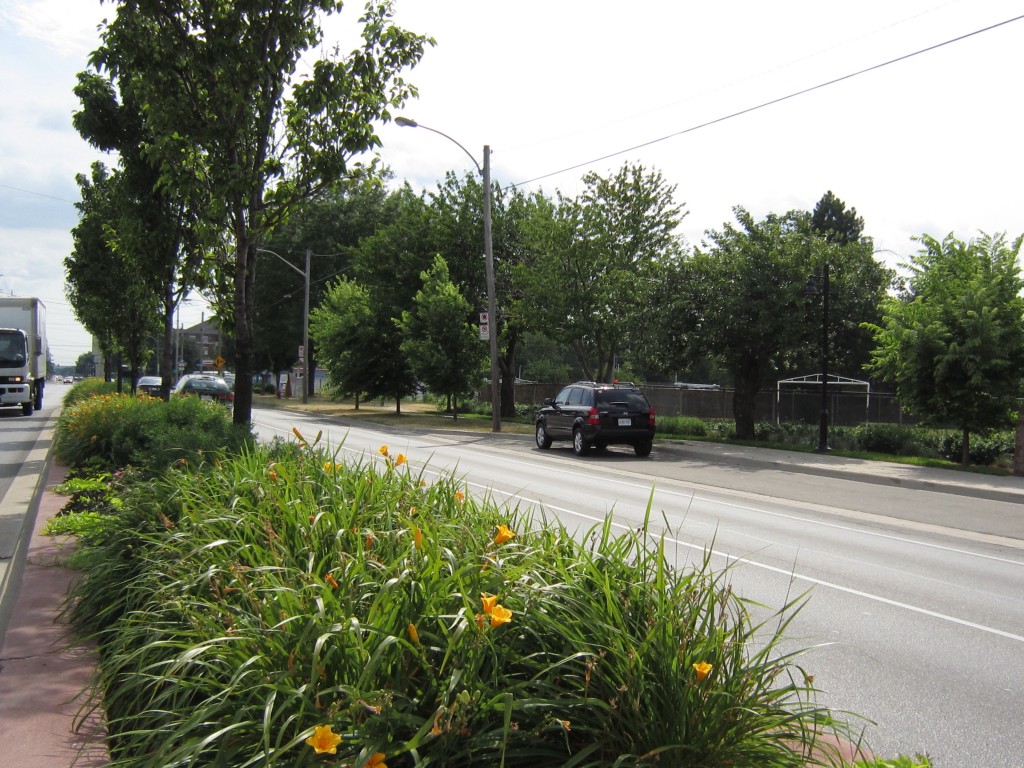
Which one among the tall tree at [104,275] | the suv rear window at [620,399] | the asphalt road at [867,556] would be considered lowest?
the asphalt road at [867,556]

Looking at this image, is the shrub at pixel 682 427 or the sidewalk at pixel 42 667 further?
A: the shrub at pixel 682 427

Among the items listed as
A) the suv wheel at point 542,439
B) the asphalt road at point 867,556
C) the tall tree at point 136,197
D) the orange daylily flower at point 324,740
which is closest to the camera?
the orange daylily flower at point 324,740

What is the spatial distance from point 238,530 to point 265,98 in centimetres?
771

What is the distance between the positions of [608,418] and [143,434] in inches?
478

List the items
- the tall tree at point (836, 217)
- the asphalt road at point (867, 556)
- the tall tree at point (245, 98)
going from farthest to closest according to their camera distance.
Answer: the tall tree at point (836, 217)
the tall tree at point (245, 98)
the asphalt road at point (867, 556)

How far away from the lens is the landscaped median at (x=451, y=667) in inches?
112

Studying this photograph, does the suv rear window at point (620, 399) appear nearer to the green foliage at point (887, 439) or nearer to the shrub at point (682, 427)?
the green foliage at point (887, 439)

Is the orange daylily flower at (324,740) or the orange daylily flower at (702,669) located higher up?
the orange daylily flower at (702,669)

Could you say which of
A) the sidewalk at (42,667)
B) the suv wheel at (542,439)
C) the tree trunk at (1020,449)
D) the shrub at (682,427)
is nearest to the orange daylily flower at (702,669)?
the sidewalk at (42,667)

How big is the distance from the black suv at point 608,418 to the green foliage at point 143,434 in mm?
9822

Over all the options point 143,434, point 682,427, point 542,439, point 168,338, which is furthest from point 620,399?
point 143,434

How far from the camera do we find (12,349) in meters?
31.9

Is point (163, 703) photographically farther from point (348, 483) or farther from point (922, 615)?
point (922, 615)

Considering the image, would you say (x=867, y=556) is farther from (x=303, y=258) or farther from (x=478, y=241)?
(x=303, y=258)
